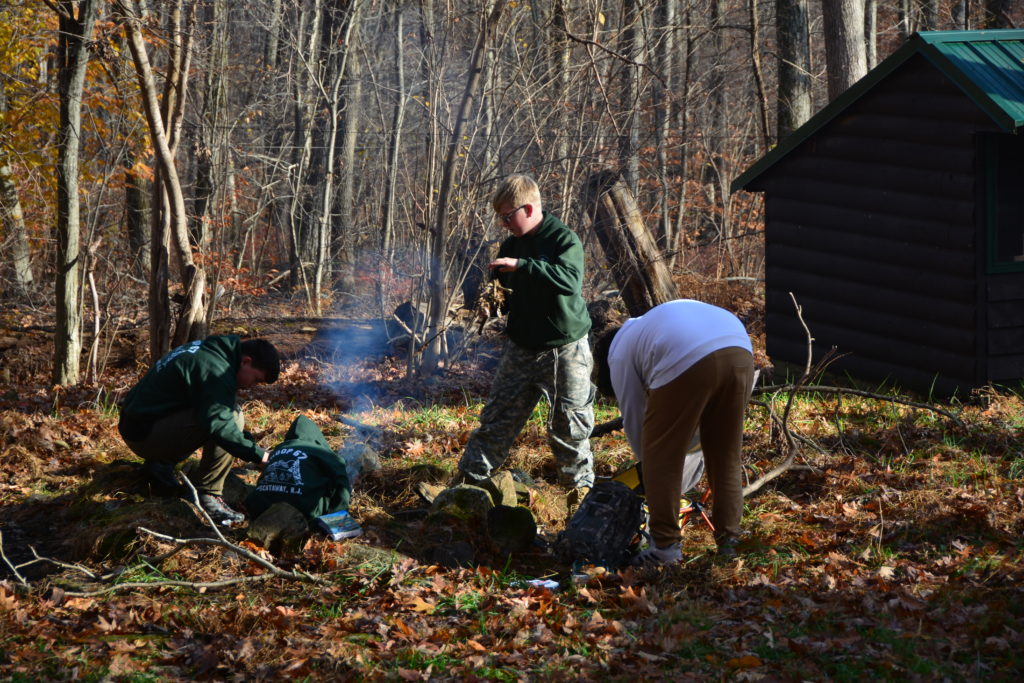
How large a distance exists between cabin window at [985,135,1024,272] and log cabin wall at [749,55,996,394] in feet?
0.42

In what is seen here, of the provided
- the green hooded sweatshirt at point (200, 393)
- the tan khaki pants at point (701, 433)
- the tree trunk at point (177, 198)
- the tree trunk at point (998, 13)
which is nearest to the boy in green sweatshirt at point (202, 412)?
the green hooded sweatshirt at point (200, 393)

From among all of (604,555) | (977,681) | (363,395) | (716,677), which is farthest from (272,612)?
(363,395)

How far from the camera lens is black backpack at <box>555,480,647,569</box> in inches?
192

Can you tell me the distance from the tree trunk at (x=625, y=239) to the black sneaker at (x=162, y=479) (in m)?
5.46

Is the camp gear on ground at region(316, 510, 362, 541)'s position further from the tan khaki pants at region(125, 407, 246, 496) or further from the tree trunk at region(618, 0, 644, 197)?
the tree trunk at region(618, 0, 644, 197)

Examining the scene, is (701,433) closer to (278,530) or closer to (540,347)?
(540,347)

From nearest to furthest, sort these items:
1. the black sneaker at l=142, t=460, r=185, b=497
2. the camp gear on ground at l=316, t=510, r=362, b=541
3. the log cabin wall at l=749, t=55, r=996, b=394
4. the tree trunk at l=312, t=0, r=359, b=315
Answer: the camp gear on ground at l=316, t=510, r=362, b=541, the black sneaker at l=142, t=460, r=185, b=497, the log cabin wall at l=749, t=55, r=996, b=394, the tree trunk at l=312, t=0, r=359, b=315

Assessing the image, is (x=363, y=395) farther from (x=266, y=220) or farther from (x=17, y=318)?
(x=266, y=220)

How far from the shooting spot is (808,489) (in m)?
6.26

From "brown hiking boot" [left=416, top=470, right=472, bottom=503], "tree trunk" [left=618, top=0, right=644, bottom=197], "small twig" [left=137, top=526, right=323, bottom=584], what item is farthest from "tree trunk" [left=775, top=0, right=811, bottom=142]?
"small twig" [left=137, top=526, right=323, bottom=584]

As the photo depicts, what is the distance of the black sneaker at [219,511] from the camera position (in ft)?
18.8

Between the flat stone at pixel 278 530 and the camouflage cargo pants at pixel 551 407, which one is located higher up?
the camouflage cargo pants at pixel 551 407

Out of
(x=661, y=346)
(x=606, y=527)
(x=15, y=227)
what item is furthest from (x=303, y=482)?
(x=15, y=227)

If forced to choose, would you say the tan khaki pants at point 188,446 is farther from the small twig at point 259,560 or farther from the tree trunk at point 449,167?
the tree trunk at point 449,167
